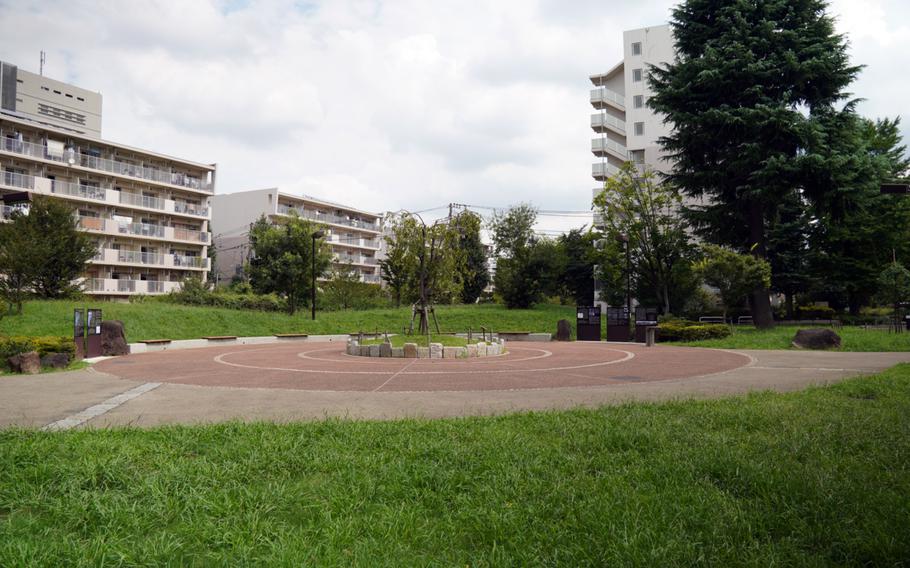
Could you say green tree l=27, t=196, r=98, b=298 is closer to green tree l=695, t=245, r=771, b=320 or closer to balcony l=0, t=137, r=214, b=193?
balcony l=0, t=137, r=214, b=193

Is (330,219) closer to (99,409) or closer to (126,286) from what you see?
(126,286)

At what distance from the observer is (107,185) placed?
4722 cm

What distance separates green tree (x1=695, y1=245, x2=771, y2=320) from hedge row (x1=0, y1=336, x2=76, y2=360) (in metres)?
25.0

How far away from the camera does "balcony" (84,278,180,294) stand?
42688 mm

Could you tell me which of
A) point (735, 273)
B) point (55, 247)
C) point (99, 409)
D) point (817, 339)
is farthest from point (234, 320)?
point (817, 339)

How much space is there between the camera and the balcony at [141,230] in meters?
44.4

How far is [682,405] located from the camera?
26.0 feet

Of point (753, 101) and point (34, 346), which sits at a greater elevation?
point (753, 101)

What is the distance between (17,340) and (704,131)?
95.2ft

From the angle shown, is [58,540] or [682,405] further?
[682,405]

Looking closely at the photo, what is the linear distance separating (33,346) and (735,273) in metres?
26.2

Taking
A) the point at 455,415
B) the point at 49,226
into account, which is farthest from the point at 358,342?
the point at 49,226

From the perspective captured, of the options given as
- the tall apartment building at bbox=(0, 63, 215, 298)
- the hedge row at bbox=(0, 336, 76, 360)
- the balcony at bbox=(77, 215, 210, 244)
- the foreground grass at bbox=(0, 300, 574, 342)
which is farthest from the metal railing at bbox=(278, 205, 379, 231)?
the hedge row at bbox=(0, 336, 76, 360)

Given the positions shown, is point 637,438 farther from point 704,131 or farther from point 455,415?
point 704,131
